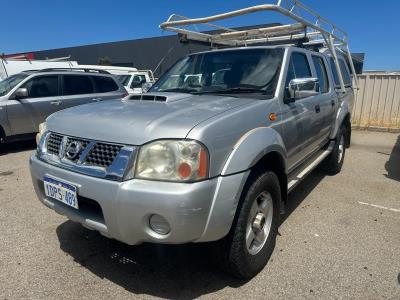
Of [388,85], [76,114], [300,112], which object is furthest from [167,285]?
[388,85]

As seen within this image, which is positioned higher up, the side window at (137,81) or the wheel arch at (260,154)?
the wheel arch at (260,154)

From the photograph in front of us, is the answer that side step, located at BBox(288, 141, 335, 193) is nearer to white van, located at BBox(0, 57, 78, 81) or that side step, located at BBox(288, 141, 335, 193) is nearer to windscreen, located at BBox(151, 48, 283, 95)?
windscreen, located at BBox(151, 48, 283, 95)

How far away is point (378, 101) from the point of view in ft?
33.4

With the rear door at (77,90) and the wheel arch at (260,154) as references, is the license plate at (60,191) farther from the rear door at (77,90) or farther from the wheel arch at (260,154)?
the rear door at (77,90)

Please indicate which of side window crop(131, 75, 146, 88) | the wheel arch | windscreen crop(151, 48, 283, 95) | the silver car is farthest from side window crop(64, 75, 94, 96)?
the wheel arch

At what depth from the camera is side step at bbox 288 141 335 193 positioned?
11.8 feet

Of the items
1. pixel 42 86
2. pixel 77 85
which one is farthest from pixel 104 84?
pixel 42 86

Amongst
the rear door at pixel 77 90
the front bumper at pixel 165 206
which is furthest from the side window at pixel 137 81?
the front bumper at pixel 165 206

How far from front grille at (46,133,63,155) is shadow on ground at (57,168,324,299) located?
0.98 meters

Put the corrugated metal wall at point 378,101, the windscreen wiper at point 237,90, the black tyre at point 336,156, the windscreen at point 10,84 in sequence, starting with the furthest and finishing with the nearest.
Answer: the corrugated metal wall at point 378,101, the windscreen at point 10,84, the black tyre at point 336,156, the windscreen wiper at point 237,90

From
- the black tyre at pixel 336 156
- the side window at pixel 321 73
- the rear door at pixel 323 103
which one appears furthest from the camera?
the black tyre at pixel 336 156

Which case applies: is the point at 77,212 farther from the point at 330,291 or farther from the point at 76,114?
the point at 330,291

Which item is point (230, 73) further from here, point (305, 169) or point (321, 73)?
point (321, 73)

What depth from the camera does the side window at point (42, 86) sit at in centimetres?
764
